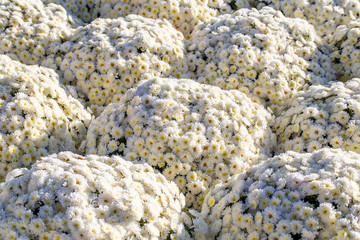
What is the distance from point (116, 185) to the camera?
3375 mm

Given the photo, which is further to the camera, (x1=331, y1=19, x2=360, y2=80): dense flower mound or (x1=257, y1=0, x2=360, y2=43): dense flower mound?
(x1=257, y1=0, x2=360, y2=43): dense flower mound

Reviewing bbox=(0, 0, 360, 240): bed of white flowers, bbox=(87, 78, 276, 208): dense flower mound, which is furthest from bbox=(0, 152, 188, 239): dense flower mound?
bbox=(87, 78, 276, 208): dense flower mound

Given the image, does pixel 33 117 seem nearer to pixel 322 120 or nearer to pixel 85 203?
pixel 85 203

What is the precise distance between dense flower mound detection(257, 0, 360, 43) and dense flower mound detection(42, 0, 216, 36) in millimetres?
1134

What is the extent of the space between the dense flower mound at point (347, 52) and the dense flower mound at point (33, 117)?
9.45 ft

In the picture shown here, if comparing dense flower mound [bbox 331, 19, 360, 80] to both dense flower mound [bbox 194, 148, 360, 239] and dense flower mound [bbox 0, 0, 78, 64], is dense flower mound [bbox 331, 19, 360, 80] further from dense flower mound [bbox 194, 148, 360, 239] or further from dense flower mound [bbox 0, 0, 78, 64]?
dense flower mound [bbox 0, 0, 78, 64]

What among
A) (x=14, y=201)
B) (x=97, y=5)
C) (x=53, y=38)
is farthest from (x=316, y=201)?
(x=97, y=5)

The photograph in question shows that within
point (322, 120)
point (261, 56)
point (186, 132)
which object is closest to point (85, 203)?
point (186, 132)

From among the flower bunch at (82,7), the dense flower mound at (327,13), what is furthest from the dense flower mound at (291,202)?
the flower bunch at (82,7)

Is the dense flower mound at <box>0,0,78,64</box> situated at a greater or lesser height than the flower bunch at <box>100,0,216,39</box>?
lesser

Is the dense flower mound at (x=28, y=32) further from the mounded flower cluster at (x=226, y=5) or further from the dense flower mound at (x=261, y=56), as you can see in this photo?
the mounded flower cluster at (x=226, y=5)

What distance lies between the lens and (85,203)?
123 inches

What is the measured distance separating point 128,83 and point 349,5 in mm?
2956

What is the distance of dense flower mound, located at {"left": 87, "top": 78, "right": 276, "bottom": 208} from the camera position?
4023 mm
